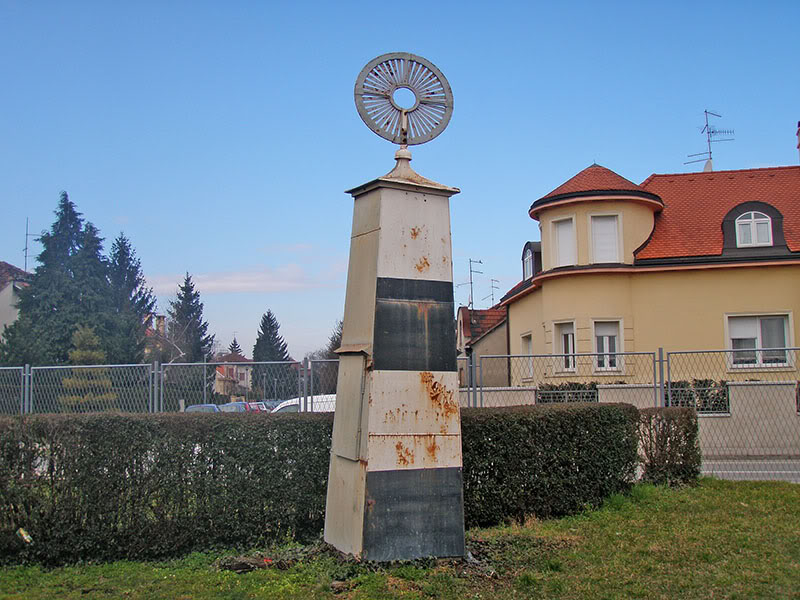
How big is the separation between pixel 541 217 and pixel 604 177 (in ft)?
7.41

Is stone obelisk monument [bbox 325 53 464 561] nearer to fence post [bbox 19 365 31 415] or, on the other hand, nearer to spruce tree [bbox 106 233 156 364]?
fence post [bbox 19 365 31 415]

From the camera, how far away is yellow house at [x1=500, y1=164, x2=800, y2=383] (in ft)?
72.8

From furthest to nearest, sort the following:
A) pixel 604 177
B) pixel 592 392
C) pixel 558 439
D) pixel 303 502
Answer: pixel 604 177 → pixel 592 392 → pixel 558 439 → pixel 303 502

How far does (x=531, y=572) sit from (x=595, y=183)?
1795 cm

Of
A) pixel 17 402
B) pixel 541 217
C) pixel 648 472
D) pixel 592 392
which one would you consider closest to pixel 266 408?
pixel 17 402

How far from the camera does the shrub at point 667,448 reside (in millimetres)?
11703

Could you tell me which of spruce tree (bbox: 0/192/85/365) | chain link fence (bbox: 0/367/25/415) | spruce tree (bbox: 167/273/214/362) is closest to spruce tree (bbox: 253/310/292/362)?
spruce tree (bbox: 167/273/214/362)

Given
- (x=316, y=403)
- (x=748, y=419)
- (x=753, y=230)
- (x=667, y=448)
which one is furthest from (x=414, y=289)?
(x=753, y=230)

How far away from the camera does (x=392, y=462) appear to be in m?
7.01

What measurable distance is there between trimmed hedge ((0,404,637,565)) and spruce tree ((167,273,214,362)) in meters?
63.0

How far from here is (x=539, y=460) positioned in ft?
30.7

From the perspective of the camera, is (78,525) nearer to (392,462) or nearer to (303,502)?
(303,502)

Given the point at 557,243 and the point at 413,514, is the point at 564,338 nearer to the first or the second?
the point at 557,243

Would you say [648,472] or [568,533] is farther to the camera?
[648,472]
